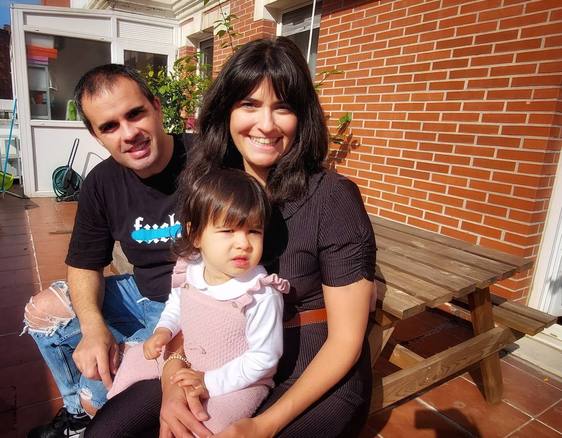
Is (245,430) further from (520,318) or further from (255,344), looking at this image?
(520,318)

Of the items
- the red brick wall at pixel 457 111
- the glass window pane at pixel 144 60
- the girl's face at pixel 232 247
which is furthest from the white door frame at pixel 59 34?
the girl's face at pixel 232 247

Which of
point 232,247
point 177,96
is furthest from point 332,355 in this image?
point 177,96

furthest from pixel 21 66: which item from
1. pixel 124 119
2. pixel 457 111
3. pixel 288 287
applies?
pixel 288 287

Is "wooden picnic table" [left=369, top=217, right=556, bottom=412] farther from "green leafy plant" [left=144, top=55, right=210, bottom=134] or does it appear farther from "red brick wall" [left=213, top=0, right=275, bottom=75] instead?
"green leafy plant" [left=144, top=55, right=210, bottom=134]

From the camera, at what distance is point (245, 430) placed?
3.59 feet

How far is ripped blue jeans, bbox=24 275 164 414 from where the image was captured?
1660mm

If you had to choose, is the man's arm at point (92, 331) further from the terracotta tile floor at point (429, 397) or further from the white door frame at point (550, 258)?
the white door frame at point (550, 258)

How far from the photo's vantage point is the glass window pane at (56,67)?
6.54 meters

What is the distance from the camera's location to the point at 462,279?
1.81 meters

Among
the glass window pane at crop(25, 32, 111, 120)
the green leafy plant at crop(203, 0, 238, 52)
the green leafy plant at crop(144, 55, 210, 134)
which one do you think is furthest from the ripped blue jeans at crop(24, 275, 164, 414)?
the glass window pane at crop(25, 32, 111, 120)

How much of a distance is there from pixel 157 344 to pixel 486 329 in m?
1.74

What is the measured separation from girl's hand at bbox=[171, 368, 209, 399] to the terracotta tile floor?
119 centimetres

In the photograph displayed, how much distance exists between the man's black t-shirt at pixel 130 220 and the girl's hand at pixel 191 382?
63 centimetres

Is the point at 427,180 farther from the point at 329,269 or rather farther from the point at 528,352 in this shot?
the point at 329,269
